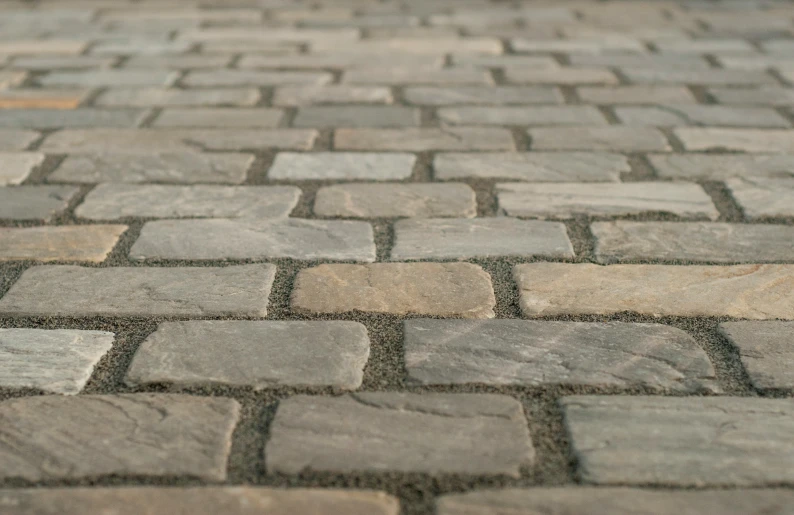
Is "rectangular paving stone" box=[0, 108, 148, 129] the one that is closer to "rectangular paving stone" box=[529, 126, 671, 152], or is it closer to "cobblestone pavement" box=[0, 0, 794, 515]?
"cobblestone pavement" box=[0, 0, 794, 515]

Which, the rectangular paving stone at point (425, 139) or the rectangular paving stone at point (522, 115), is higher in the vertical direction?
the rectangular paving stone at point (425, 139)

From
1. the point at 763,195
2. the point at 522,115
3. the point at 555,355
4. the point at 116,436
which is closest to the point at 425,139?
the point at 522,115

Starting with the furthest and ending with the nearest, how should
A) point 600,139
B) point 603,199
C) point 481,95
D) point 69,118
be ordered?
point 481,95, point 69,118, point 600,139, point 603,199

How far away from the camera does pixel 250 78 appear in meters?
4.36

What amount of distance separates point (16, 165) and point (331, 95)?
1.40 meters

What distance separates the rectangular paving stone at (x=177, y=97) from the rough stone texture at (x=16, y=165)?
72cm

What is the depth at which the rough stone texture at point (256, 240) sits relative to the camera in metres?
2.48

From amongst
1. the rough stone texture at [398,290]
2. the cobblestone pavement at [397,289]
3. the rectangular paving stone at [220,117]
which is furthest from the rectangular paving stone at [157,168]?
the rough stone texture at [398,290]

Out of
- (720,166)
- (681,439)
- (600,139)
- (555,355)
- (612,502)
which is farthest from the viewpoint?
(600,139)

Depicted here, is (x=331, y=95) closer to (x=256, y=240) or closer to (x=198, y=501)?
(x=256, y=240)

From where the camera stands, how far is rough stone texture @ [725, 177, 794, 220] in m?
2.76

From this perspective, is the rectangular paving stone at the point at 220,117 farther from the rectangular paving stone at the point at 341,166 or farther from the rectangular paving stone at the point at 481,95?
the rectangular paving stone at the point at 481,95

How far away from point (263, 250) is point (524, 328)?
80 cm

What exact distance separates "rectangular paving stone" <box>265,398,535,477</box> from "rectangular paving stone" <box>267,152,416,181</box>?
4.54 feet
